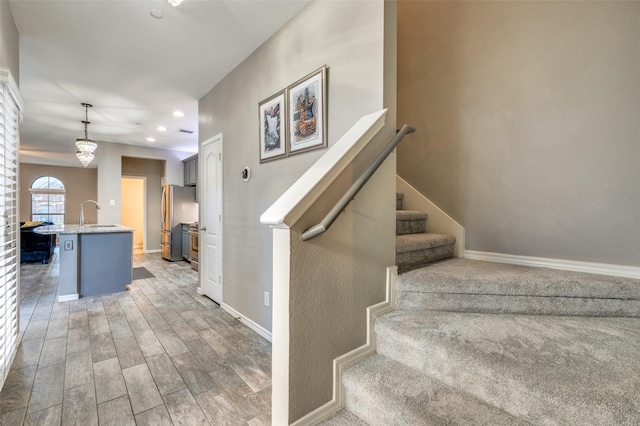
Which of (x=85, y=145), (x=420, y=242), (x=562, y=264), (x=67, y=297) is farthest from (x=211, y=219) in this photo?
(x=562, y=264)

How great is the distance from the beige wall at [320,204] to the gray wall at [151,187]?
5.47 metres

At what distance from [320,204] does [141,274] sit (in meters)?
5.05

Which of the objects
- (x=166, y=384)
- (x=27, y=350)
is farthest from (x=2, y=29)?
(x=166, y=384)

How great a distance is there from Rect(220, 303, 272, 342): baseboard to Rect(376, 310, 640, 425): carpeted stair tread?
1.44 m

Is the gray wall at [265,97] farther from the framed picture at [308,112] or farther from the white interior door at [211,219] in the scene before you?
the white interior door at [211,219]

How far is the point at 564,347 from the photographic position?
47.3 inches

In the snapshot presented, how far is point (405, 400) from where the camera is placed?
1143 mm

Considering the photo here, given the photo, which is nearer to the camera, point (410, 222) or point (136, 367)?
point (136, 367)

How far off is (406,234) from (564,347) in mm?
1286

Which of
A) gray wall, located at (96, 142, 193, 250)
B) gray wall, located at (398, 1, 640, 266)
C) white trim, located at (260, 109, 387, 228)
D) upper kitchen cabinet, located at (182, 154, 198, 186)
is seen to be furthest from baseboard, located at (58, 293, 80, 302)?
gray wall, located at (398, 1, 640, 266)

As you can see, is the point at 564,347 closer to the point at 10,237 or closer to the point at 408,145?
the point at 408,145

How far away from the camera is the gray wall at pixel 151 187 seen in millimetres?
7375

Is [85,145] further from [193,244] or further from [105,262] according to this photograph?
[193,244]

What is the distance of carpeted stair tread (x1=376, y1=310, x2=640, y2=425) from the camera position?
0.95 metres
